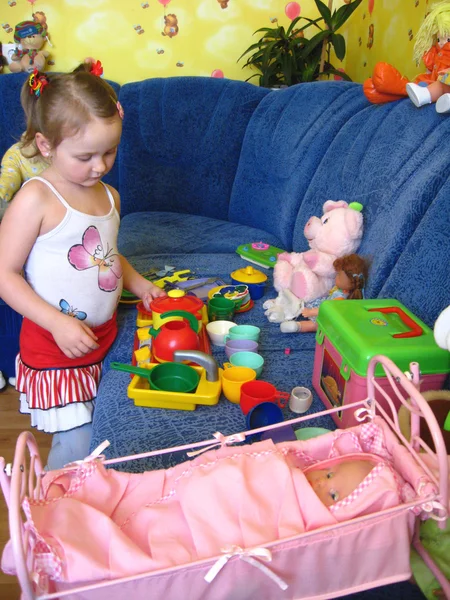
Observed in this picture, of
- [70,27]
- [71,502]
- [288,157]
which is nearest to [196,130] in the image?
[288,157]

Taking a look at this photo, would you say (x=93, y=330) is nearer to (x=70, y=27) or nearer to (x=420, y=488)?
(x=420, y=488)

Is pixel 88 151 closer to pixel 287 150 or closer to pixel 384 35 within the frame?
pixel 287 150

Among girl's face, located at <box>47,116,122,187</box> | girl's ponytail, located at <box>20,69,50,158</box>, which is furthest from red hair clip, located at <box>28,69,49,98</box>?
girl's face, located at <box>47,116,122,187</box>

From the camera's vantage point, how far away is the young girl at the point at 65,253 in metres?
1.10

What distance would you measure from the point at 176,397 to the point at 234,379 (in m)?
0.14

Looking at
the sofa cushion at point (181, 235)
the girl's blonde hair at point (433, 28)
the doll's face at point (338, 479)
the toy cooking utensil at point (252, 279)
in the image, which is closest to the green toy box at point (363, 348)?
the doll's face at point (338, 479)

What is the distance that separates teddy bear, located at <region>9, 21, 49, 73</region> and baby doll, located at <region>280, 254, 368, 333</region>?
212cm

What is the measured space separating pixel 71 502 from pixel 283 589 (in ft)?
0.97

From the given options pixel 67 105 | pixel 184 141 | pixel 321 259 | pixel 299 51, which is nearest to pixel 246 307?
pixel 321 259

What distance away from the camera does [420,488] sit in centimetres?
65

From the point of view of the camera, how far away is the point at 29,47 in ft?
8.60

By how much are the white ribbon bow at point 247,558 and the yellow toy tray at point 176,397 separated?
1.61 ft

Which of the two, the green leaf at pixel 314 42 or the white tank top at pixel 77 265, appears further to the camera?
the green leaf at pixel 314 42

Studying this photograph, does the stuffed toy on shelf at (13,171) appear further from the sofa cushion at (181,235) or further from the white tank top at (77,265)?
the white tank top at (77,265)
